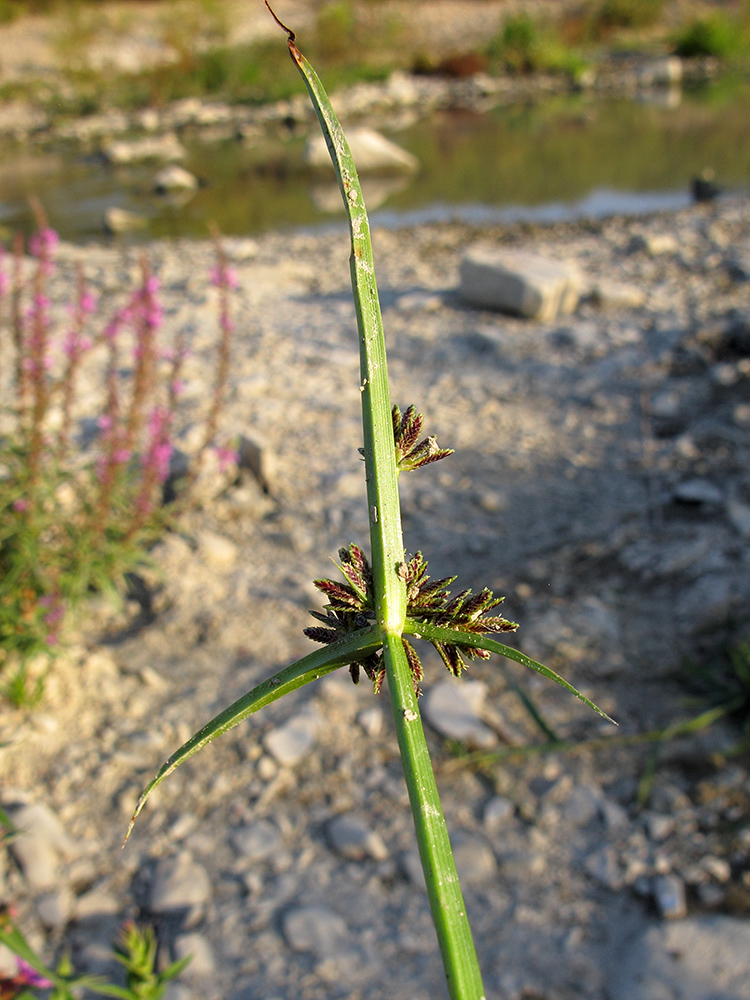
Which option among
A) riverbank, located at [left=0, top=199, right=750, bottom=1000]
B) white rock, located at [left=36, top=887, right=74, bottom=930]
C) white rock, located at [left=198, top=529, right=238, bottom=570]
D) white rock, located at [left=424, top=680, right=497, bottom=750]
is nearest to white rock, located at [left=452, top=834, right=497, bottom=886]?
riverbank, located at [left=0, top=199, right=750, bottom=1000]

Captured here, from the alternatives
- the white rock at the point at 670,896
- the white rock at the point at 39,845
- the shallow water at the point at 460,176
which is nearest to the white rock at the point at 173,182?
the shallow water at the point at 460,176

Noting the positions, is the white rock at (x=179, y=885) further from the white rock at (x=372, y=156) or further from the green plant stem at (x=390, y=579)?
the white rock at (x=372, y=156)

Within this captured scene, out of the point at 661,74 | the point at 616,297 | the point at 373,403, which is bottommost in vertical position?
the point at 373,403

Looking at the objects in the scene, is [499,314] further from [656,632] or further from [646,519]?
[656,632]

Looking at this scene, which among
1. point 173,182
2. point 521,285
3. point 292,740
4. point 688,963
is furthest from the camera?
point 173,182

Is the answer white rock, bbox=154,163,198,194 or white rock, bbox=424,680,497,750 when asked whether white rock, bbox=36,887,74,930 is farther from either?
white rock, bbox=154,163,198,194

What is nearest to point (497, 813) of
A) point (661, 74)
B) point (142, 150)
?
point (142, 150)

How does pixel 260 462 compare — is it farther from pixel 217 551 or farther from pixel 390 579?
pixel 390 579
